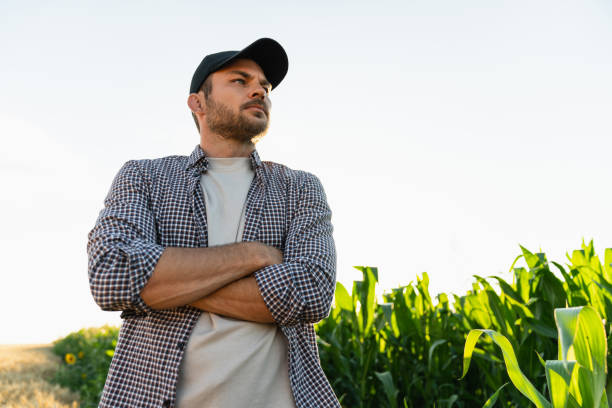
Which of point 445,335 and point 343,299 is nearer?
point 445,335

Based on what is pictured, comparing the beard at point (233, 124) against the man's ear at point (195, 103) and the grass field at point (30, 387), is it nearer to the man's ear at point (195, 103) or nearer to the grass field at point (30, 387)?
the man's ear at point (195, 103)

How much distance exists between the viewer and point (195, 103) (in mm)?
2066

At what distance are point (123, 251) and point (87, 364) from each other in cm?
726

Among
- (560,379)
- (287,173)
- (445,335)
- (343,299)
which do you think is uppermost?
(287,173)

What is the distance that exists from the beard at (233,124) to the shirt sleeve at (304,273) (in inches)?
12.4

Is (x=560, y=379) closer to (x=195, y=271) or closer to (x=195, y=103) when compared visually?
(x=195, y=271)

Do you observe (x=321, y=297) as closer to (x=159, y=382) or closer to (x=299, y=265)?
(x=299, y=265)

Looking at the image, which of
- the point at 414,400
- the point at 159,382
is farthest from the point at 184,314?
the point at 414,400

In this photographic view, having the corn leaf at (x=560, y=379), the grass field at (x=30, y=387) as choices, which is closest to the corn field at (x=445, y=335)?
the corn leaf at (x=560, y=379)

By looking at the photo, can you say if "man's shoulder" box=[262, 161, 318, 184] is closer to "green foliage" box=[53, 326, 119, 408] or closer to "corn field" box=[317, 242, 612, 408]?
"corn field" box=[317, 242, 612, 408]

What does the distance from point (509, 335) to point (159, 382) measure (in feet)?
5.02

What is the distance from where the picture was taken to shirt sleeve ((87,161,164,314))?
1442mm

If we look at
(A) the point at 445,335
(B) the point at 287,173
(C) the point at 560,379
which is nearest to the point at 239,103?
(B) the point at 287,173

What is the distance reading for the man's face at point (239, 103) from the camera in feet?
6.15
